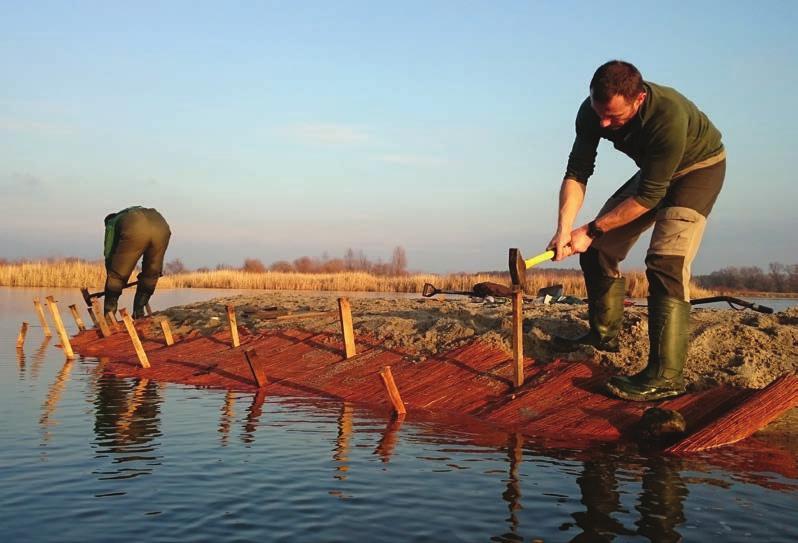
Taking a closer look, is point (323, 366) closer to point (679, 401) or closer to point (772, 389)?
point (679, 401)

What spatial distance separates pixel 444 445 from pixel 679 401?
215 centimetres

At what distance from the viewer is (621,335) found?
8914 mm

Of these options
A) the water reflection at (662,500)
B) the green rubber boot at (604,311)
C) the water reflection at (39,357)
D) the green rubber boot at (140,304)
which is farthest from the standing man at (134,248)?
the water reflection at (662,500)

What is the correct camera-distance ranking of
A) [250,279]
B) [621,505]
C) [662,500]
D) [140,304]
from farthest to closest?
[250,279], [140,304], [662,500], [621,505]

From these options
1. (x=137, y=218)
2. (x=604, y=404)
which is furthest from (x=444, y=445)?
(x=137, y=218)

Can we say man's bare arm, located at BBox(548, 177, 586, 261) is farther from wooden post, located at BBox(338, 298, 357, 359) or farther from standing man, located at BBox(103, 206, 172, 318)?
standing man, located at BBox(103, 206, 172, 318)

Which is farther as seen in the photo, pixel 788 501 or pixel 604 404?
pixel 604 404

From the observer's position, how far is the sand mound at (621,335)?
8.14m

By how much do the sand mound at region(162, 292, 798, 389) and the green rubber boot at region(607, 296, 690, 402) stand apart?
698mm

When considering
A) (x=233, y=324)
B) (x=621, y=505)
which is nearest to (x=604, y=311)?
(x=621, y=505)

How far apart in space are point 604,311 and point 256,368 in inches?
174

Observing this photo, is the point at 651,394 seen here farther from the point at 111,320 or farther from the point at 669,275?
the point at 111,320

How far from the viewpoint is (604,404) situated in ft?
25.0

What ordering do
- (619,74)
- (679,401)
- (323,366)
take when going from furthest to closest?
(323,366) → (679,401) → (619,74)
